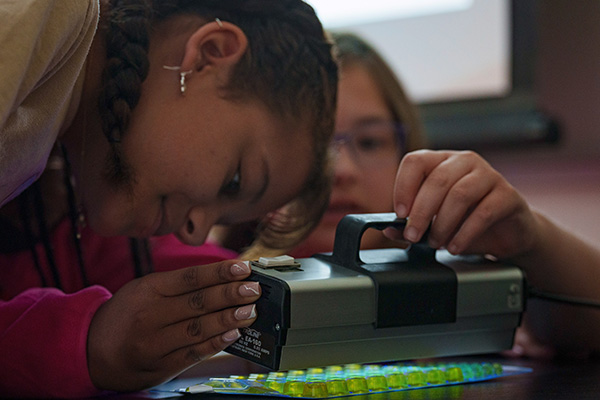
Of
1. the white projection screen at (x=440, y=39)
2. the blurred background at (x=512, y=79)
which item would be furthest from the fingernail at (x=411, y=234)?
the white projection screen at (x=440, y=39)

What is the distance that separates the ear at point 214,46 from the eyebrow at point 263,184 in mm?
112

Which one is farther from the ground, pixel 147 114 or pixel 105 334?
pixel 147 114

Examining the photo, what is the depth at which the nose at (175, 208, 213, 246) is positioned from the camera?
0.74m

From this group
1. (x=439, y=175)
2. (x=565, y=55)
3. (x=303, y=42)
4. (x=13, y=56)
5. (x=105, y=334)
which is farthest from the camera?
(x=565, y=55)

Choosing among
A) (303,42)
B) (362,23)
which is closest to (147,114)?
(303,42)

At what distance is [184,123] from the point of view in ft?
2.18

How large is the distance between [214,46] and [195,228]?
20cm

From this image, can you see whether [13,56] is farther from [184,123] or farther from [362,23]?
[362,23]

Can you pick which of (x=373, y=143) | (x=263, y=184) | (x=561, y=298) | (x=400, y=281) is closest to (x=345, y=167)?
(x=373, y=143)

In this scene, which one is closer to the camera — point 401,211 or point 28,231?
point 401,211

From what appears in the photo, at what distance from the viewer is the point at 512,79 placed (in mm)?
1591

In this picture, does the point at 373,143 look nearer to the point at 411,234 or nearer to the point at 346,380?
the point at 411,234

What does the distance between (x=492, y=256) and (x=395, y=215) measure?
14 centimetres

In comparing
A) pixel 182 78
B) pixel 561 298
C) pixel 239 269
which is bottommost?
pixel 561 298
